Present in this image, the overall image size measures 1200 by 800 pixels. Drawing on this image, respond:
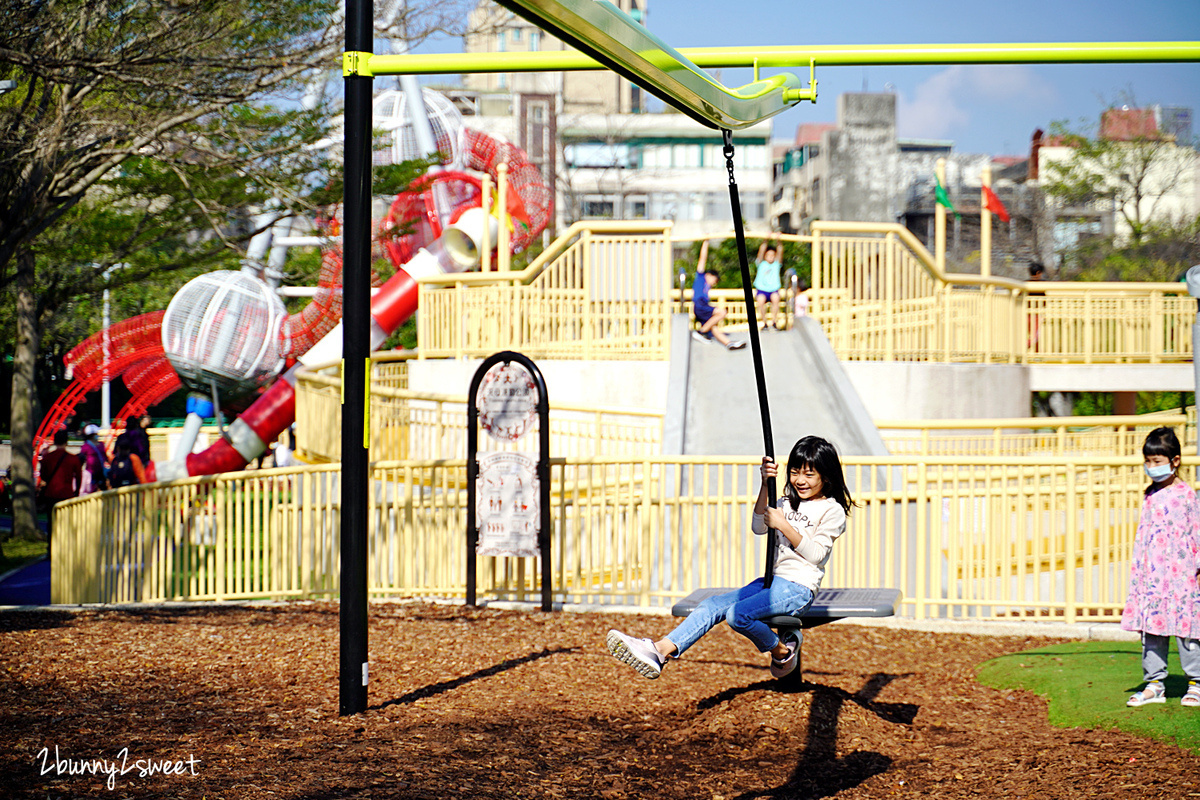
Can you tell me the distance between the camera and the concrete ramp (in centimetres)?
1395

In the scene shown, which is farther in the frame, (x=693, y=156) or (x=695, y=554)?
(x=693, y=156)

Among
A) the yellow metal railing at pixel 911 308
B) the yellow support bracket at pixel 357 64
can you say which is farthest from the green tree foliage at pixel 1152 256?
the yellow support bracket at pixel 357 64

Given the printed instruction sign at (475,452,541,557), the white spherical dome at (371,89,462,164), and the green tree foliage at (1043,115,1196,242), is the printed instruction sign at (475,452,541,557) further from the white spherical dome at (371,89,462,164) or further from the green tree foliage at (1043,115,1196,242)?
the green tree foliage at (1043,115,1196,242)

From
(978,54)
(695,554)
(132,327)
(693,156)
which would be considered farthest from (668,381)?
(693,156)

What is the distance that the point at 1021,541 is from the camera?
958 centimetres

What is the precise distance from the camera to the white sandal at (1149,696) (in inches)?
257

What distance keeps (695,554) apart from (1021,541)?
2841 millimetres

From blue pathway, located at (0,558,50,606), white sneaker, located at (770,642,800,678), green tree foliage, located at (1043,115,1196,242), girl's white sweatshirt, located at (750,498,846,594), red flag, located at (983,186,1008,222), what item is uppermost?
green tree foliage, located at (1043,115,1196,242)

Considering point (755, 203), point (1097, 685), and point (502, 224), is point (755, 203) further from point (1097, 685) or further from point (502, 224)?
point (1097, 685)

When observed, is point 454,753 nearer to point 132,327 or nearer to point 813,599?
point 813,599

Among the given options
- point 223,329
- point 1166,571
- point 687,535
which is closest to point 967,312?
point 687,535

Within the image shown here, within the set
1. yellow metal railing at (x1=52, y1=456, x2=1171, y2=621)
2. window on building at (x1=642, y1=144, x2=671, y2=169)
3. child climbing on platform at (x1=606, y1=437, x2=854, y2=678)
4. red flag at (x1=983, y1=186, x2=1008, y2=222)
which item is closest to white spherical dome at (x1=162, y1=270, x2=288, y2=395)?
yellow metal railing at (x1=52, y1=456, x2=1171, y2=621)

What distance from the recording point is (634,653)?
5320 millimetres

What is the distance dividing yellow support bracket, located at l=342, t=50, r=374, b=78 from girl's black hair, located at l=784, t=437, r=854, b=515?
3.10m
